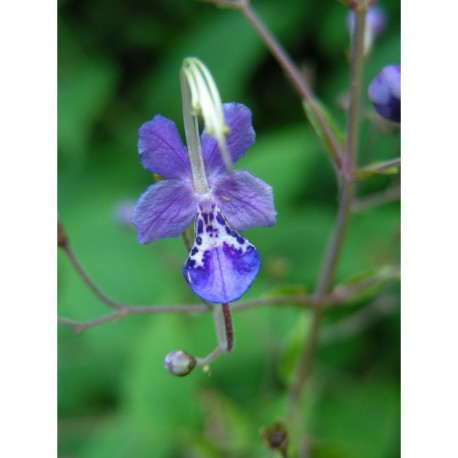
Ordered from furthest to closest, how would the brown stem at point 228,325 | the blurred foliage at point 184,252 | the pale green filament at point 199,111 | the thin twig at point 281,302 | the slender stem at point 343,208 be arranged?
the blurred foliage at point 184,252 < the thin twig at point 281,302 < the slender stem at point 343,208 < the brown stem at point 228,325 < the pale green filament at point 199,111

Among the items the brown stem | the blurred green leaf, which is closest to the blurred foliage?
the blurred green leaf

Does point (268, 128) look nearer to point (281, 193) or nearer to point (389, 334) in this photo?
point (281, 193)

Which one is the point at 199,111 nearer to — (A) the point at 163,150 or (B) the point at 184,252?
(A) the point at 163,150

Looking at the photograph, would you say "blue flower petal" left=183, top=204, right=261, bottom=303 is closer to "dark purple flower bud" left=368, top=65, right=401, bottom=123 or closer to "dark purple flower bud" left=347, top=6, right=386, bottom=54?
"dark purple flower bud" left=368, top=65, right=401, bottom=123

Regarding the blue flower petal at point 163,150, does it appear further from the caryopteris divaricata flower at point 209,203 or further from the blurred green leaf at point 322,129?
the blurred green leaf at point 322,129

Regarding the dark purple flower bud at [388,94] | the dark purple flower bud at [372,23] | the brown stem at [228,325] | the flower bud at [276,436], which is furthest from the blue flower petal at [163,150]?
the dark purple flower bud at [372,23]

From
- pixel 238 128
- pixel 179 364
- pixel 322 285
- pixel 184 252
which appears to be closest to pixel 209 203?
pixel 238 128
